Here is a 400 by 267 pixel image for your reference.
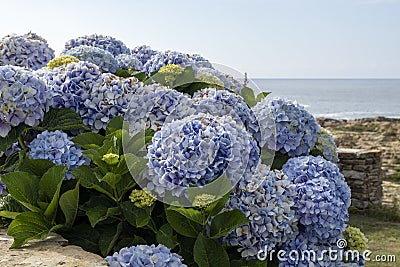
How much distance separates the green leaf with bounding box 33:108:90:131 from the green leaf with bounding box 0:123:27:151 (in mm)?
43

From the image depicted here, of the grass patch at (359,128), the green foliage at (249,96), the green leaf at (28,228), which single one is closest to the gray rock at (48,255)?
the green leaf at (28,228)

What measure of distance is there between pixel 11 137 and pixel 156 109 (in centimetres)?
44

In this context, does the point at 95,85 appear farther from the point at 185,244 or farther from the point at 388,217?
the point at 388,217

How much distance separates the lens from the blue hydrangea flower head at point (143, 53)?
99.3 inches

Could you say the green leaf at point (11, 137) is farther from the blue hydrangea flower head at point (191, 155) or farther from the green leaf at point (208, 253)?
the green leaf at point (208, 253)

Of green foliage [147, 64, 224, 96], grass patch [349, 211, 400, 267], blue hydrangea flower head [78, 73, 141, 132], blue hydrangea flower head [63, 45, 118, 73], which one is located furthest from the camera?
grass patch [349, 211, 400, 267]

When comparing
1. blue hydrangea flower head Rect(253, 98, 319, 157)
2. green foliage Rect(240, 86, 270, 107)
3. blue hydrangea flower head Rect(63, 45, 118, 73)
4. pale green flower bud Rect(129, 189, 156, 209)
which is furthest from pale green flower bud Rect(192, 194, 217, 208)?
blue hydrangea flower head Rect(63, 45, 118, 73)

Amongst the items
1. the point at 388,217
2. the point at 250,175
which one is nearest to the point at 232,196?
the point at 250,175

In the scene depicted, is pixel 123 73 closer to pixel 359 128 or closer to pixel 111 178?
pixel 111 178

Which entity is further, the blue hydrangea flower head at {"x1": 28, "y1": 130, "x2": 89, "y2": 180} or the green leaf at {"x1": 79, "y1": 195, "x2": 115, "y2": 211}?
the blue hydrangea flower head at {"x1": 28, "y1": 130, "x2": 89, "y2": 180}

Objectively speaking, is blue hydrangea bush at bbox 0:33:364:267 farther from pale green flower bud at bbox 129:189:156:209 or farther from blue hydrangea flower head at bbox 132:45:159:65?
blue hydrangea flower head at bbox 132:45:159:65

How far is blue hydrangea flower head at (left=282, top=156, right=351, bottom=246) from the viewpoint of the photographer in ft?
5.54

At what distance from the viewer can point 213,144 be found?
142 centimetres

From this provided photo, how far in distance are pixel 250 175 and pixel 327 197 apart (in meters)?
0.28
